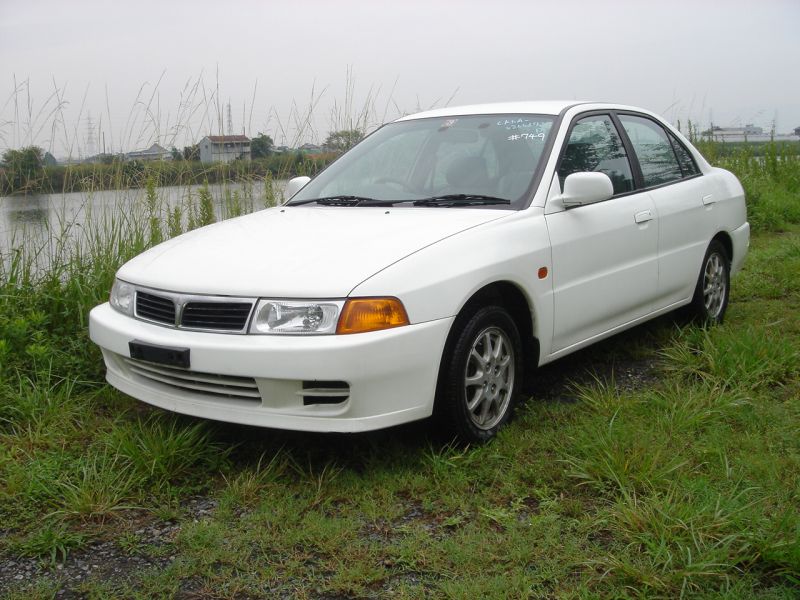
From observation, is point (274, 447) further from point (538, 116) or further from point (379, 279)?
point (538, 116)

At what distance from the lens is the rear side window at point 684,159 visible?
5.73 meters

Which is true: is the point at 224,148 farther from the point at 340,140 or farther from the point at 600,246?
the point at 600,246

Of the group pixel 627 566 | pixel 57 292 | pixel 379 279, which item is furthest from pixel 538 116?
pixel 57 292

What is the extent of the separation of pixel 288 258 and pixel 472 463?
1.19m

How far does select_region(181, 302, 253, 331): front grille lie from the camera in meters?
3.47

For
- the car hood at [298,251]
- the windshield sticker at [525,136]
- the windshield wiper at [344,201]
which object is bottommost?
the car hood at [298,251]

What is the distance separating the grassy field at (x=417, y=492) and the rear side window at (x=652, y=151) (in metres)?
1.08

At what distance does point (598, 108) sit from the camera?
5.09m

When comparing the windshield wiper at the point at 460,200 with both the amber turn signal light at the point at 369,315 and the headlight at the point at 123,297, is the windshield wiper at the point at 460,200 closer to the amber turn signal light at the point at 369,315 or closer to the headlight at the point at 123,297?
the amber turn signal light at the point at 369,315

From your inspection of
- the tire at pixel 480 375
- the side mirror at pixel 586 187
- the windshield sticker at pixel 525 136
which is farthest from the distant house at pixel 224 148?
the tire at pixel 480 375

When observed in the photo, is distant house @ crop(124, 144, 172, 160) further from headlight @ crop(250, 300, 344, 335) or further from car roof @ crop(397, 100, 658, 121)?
headlight @ crop(250, 300, 344, 335)

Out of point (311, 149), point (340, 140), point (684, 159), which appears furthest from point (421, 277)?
point (340, 140)

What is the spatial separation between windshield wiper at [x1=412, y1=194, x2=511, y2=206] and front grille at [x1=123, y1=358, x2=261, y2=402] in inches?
55.3

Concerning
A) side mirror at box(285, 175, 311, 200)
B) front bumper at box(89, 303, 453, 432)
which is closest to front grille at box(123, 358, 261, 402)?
front bumper at box(89, 303, 453, 432)
